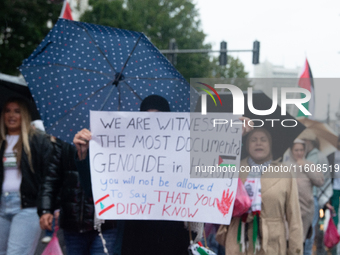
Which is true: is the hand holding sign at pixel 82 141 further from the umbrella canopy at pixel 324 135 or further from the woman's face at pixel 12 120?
the umbrella canopy at pixel 324 135

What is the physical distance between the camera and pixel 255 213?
149 inches

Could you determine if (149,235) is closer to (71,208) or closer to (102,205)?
(102,205)

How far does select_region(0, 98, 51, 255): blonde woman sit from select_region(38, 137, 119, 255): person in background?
11.7 inches

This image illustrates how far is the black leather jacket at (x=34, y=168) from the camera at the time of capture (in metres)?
4.20

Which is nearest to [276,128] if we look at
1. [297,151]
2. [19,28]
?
[297,151]

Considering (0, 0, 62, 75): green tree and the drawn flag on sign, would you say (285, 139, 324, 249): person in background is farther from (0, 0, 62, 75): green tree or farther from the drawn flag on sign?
(0, 0, 62, 75): green tree

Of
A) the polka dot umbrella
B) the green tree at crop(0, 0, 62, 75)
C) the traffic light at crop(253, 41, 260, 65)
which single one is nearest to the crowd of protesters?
the polka dot umbrella

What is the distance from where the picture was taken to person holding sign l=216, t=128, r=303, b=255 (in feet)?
12.5

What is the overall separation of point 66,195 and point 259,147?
5.22ft

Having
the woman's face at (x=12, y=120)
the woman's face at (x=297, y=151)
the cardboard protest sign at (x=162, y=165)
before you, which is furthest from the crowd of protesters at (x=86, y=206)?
the woman's face at (x=297, y=151)

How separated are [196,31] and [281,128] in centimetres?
2484

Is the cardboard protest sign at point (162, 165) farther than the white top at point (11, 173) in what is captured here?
No

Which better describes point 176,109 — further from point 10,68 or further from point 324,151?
point 10,68

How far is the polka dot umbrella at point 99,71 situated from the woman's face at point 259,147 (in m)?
0.60
